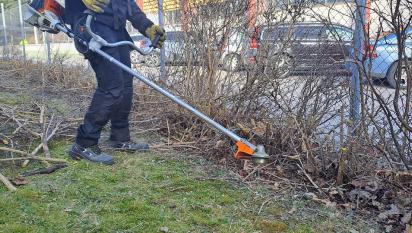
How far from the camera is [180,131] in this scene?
16.6ft

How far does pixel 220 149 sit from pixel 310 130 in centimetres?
86

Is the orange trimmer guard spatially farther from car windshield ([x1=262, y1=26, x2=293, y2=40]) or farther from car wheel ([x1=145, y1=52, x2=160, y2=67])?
car wheel ([x1=145, y1=52, x2=160, y2=67])

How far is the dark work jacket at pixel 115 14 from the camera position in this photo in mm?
4121

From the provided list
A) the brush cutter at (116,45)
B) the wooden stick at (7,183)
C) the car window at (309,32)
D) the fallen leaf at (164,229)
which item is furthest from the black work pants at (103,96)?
the car window at (309,32)

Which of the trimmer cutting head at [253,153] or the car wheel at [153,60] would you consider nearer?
the trimmer cutting head at [253,153]

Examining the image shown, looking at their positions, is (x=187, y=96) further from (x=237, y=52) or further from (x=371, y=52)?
(x=371, y=52)

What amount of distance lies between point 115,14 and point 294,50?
5.62 ft

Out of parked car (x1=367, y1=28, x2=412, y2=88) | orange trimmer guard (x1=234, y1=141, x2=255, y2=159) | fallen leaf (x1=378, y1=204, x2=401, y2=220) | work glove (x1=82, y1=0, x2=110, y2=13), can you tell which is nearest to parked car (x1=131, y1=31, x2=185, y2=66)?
work glove (x1=82, y1=0, x2=110, y2=13)

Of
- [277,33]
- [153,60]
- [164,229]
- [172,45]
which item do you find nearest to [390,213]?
[164,229]

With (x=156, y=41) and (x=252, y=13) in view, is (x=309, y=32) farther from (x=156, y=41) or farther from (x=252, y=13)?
(x=156, y=41)

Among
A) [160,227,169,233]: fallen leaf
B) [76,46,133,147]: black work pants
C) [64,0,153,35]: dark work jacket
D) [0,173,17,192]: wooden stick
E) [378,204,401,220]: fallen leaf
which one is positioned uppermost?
[64,0,153,35]: dark work jacket

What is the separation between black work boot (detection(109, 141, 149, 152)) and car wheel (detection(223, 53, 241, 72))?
3.91 ft

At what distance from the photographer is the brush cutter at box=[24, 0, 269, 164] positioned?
139 inches

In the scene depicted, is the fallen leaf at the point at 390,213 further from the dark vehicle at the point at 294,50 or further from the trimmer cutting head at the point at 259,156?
the dark vehicle at the point at 294,50
